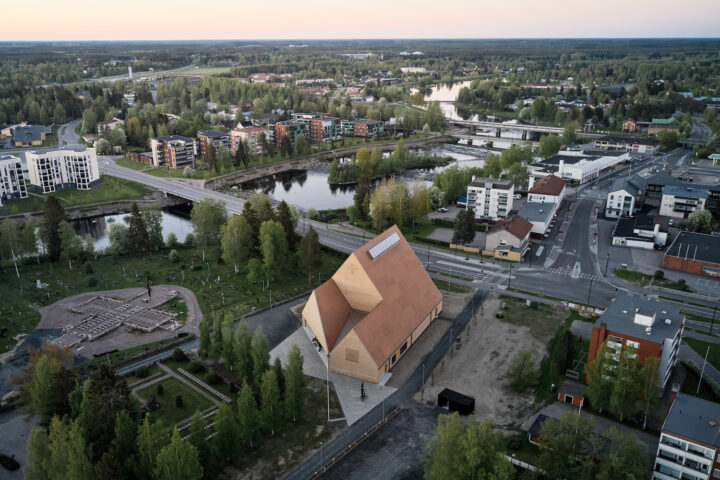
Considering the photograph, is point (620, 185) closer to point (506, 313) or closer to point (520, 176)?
point (520, 176)

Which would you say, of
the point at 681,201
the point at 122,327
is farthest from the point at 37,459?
the point at 681,201

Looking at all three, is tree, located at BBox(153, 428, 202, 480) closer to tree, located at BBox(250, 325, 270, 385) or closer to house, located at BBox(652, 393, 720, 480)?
tree, located at BBox(250, 325, 270, 385)

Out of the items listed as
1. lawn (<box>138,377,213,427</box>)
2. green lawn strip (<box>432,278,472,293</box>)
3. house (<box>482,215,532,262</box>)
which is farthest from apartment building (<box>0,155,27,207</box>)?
house (<box>482,215,532,262</box>)

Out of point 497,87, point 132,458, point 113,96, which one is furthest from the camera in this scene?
point 497,87

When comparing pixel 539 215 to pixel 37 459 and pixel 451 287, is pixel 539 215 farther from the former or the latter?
pixel 37 459

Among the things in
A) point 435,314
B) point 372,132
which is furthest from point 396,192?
point 372,132

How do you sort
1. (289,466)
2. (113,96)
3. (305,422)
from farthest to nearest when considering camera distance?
(113,96)
(305,422)
(289,466)

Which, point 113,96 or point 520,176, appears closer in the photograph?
point 520,176

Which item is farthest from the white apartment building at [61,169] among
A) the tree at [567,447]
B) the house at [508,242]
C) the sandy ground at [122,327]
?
the tree at [567,447]
